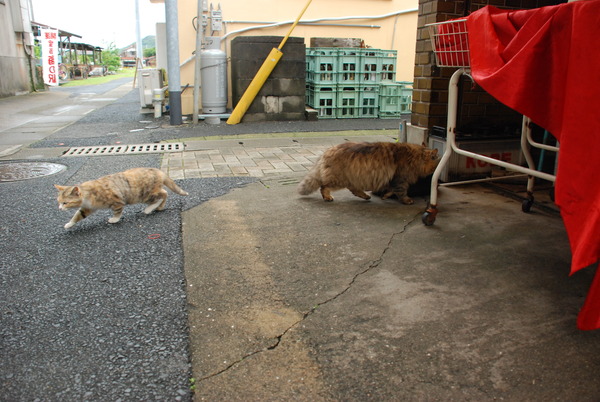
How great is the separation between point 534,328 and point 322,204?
237 centimetres

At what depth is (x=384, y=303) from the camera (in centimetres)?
254

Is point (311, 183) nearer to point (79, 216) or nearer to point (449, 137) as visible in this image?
point (449, 137)

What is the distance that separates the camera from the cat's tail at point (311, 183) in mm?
4418

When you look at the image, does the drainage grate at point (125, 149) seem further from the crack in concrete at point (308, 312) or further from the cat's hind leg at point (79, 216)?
the crack in concrete at point (308, 312)

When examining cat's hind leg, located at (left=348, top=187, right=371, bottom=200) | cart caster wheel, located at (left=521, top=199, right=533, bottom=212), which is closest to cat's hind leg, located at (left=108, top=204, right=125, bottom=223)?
cat's hind leg, located at (left=348, top=187, right=371, bottom=200)

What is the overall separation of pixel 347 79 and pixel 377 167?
6.46 meters

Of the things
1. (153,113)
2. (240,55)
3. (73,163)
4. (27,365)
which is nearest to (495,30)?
(27,365)

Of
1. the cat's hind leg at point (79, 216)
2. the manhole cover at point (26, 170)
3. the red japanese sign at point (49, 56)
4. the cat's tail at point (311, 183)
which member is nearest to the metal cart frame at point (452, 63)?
the cat's tail at point (311, 183)

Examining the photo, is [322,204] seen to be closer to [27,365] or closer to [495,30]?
[495,30]

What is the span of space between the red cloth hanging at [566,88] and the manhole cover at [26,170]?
527 cm

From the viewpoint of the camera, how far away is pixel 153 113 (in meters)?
12.0

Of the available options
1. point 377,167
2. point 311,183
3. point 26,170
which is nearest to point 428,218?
point 377,167

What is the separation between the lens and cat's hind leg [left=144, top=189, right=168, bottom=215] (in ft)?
13.7

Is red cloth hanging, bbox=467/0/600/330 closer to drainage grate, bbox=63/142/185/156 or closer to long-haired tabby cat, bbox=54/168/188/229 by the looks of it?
Answer: long-haired tabby cat, bbox=54/168/188/229
